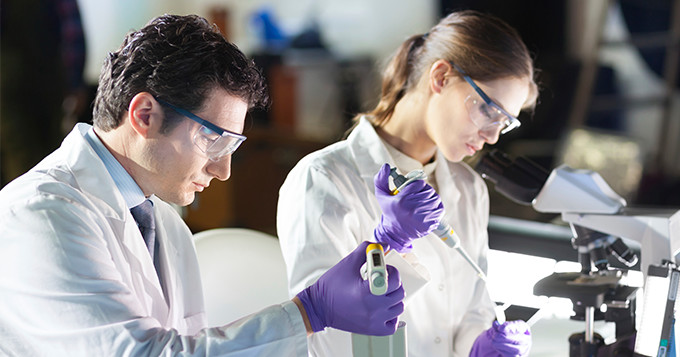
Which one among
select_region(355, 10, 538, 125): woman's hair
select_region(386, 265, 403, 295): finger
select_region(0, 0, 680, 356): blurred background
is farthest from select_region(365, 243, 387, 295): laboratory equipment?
select_region(0, 0, 680, 356): blurred background

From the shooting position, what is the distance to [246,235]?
2061mm

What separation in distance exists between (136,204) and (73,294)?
0.32m

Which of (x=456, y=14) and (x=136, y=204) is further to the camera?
(x=456, y=14)

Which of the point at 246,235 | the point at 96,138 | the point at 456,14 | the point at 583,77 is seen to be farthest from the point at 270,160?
the point at 96,138

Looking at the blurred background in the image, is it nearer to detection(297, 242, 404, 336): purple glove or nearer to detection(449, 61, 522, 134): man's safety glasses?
detection(449, 61, 522, 134): man's safety glasses

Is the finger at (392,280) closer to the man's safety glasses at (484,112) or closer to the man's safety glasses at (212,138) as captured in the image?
the man's safety glasses at (212,138)

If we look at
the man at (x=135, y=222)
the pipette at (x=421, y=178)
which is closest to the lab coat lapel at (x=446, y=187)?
the pipette at (x=421, y=178)

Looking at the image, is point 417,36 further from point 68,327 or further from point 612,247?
point 68,327

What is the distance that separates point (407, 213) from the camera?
1251mm

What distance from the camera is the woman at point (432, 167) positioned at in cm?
158

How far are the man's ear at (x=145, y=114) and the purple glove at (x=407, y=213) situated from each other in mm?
396

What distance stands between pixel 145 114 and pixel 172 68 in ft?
0.30

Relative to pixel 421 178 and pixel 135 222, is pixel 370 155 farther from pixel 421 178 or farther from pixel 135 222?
pixel 135 222

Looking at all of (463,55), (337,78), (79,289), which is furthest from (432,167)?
(337,78)
